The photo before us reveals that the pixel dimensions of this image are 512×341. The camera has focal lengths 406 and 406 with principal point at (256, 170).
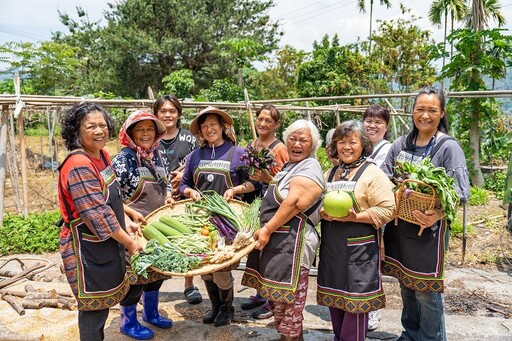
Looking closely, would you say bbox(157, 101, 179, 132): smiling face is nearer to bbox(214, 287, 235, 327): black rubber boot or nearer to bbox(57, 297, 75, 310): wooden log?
bbox(214, 287, 235, 327): black rubber boot

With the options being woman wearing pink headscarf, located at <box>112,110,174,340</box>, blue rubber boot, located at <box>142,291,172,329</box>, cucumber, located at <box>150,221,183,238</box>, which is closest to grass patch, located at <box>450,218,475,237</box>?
blue rubber boot, located at <box>142,291,172,329</box>

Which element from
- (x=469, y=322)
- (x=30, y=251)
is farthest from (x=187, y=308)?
(x=30, y=251)

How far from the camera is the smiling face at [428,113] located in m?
2.86

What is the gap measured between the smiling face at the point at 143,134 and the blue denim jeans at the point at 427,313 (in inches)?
92.3

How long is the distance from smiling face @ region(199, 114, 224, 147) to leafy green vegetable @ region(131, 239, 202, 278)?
1.13 m

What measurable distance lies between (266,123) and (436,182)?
1671mm

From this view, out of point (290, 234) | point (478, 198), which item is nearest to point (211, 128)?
point (290, 234)

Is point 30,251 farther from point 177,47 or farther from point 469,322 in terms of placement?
point 177,47

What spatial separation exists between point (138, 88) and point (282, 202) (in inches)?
759

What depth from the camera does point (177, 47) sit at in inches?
727

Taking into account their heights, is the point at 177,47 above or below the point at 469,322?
above

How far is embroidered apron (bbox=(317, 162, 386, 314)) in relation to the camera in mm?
2787

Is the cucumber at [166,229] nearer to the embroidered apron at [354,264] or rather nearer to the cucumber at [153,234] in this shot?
the cucumber at [153,234]

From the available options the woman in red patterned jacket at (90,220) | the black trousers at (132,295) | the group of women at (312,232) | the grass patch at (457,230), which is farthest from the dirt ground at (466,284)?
the woman in red patterned jacket at (90,220)
